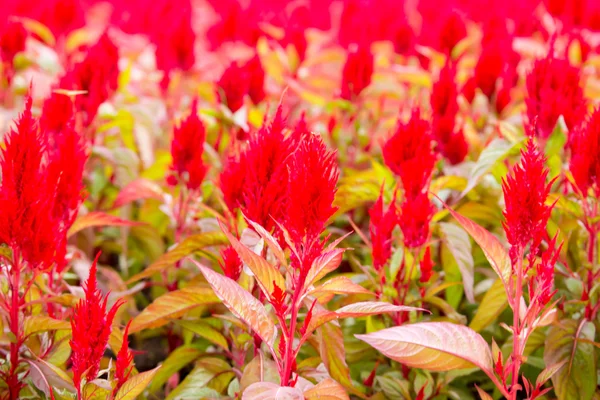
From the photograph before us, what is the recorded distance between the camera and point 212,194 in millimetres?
2529

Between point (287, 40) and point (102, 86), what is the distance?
4.38 feet

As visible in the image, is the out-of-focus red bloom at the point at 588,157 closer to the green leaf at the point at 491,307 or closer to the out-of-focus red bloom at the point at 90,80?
the green leaf at the point at 491,307

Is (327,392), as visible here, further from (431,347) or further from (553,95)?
(553,95)

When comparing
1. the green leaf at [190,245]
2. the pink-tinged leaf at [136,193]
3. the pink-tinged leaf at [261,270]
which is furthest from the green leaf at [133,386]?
the pink-tinged leaf at [136,193]

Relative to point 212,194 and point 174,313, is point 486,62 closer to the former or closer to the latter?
point 212,194

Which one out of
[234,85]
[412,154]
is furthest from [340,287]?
[234,85]

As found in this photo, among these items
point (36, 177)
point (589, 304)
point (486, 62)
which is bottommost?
point (589, 304)

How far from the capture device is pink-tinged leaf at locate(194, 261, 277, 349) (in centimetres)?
142

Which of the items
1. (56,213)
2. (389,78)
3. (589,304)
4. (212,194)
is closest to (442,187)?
(589,304)

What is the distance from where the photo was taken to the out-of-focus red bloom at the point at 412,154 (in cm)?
171

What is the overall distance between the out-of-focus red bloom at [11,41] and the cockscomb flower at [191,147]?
46.6 inches

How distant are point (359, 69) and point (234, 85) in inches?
19.1

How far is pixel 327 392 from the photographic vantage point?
1.40m

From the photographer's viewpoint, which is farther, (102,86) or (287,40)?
(287,40)
